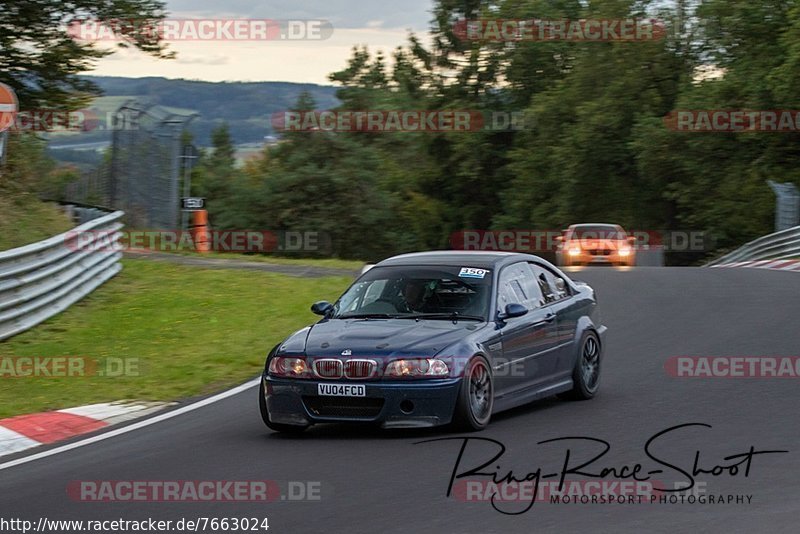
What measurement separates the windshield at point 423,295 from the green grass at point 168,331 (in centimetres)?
244

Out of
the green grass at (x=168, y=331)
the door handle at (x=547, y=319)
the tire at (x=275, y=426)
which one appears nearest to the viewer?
the tire at (x=275, y=426)

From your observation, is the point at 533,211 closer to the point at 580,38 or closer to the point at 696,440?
the point at 580,38

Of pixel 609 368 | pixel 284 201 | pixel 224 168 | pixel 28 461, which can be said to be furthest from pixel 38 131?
pixel 224 168

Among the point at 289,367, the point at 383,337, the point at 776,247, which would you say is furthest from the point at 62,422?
the point at 776,247

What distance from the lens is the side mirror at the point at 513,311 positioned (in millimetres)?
9531

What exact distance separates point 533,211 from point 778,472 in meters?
54.0

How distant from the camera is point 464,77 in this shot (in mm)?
64812

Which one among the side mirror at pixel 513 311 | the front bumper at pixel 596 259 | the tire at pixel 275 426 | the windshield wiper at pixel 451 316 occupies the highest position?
the side mirror at pixel 513 311
